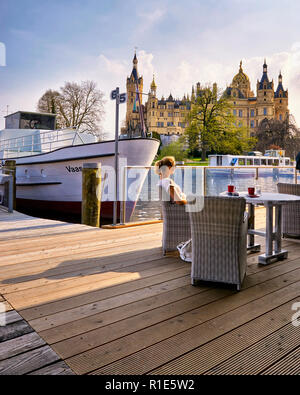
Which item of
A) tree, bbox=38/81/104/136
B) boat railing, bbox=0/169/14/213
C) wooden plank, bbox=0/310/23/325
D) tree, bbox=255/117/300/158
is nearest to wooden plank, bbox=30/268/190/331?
wooden plank, bbox=0/310/23/325

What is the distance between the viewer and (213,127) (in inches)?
1431

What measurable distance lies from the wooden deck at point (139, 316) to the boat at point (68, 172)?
14.9 feet

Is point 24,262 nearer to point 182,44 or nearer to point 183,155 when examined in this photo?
point 182,44

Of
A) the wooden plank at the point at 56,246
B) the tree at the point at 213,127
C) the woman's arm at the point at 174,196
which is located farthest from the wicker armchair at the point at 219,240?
the tree at the point at 213,127

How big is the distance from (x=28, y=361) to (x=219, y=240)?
4.66ft

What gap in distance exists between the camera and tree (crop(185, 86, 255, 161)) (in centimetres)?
3609

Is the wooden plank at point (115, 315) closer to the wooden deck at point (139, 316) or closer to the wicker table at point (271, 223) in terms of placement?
the wooden deck at point (139, 316)

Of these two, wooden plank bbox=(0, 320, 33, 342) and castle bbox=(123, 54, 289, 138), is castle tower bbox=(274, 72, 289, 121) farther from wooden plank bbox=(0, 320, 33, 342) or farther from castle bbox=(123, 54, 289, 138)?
wooden plank bbox=(0, 320, 33, 342)

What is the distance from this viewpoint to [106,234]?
4.33m

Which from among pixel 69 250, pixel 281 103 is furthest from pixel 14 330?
pixel 281 103

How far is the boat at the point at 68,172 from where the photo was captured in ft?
27.8

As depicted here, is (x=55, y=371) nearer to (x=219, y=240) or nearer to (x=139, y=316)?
(x=139, y=316)

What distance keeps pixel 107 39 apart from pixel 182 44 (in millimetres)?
2324

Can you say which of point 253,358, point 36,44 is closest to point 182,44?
point 36,44
